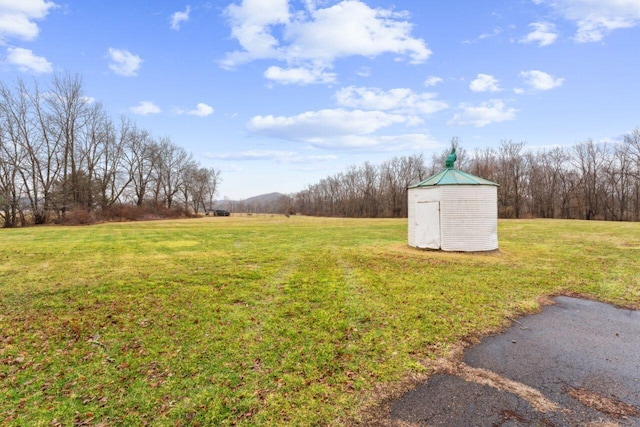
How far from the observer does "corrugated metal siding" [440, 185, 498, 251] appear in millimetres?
11875

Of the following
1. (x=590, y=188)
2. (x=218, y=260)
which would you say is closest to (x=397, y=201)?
(x=590, y=188)

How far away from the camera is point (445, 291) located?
7105mm

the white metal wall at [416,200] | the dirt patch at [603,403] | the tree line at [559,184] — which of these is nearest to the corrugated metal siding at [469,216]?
the white metal wall at [416,200]

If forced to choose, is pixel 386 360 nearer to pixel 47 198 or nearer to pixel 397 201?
pixel 47 198

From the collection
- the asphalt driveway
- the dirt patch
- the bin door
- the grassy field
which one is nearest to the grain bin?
the bin door

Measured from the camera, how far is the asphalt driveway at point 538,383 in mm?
3100

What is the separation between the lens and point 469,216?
472 inches

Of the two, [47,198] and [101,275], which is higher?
[47,198]

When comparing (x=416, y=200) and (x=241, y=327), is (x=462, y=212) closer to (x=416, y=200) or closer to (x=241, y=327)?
(x=416, y=200)

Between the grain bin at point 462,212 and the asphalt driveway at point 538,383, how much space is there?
6667 mm

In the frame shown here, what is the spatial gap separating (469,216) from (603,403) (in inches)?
364

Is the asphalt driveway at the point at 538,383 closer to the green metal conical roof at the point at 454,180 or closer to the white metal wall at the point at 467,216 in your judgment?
the white metal wall at the point at 467,216

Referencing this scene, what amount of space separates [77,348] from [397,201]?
65315mm

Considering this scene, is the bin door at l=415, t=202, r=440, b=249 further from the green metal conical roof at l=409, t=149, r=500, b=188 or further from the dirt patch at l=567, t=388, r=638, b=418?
the dirt patch at l=567, t=388, r=638, b=418
